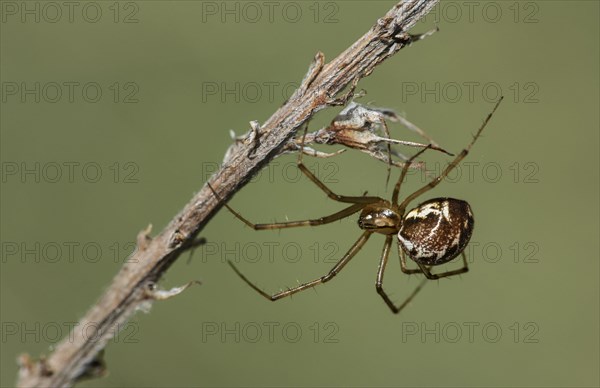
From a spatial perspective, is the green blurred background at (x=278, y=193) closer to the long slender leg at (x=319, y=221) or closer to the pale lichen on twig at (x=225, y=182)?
the long slender leg at (x=319, y=221)

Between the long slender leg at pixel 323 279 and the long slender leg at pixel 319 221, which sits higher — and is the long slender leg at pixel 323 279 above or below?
below

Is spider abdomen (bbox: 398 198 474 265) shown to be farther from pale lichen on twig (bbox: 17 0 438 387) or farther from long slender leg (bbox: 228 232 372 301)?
pale lichen on twig (bbox: 17 0 438 387)

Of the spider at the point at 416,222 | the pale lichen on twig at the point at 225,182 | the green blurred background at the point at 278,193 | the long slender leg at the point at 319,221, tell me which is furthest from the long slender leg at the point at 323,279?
the pale lichen on twig at the point at 225,182

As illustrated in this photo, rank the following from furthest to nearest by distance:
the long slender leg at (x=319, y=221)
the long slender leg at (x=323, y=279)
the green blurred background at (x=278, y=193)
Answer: the green blurred background at (x=278, y=193)
the long slender leg at (x=323, y=279)
the long slender leg at (x=319, y=221)

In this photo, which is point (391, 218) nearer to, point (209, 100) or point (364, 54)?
point (364, 54)

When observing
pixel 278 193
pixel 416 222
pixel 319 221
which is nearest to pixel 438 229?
pixel 416 222

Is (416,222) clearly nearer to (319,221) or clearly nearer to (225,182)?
(319,221)
